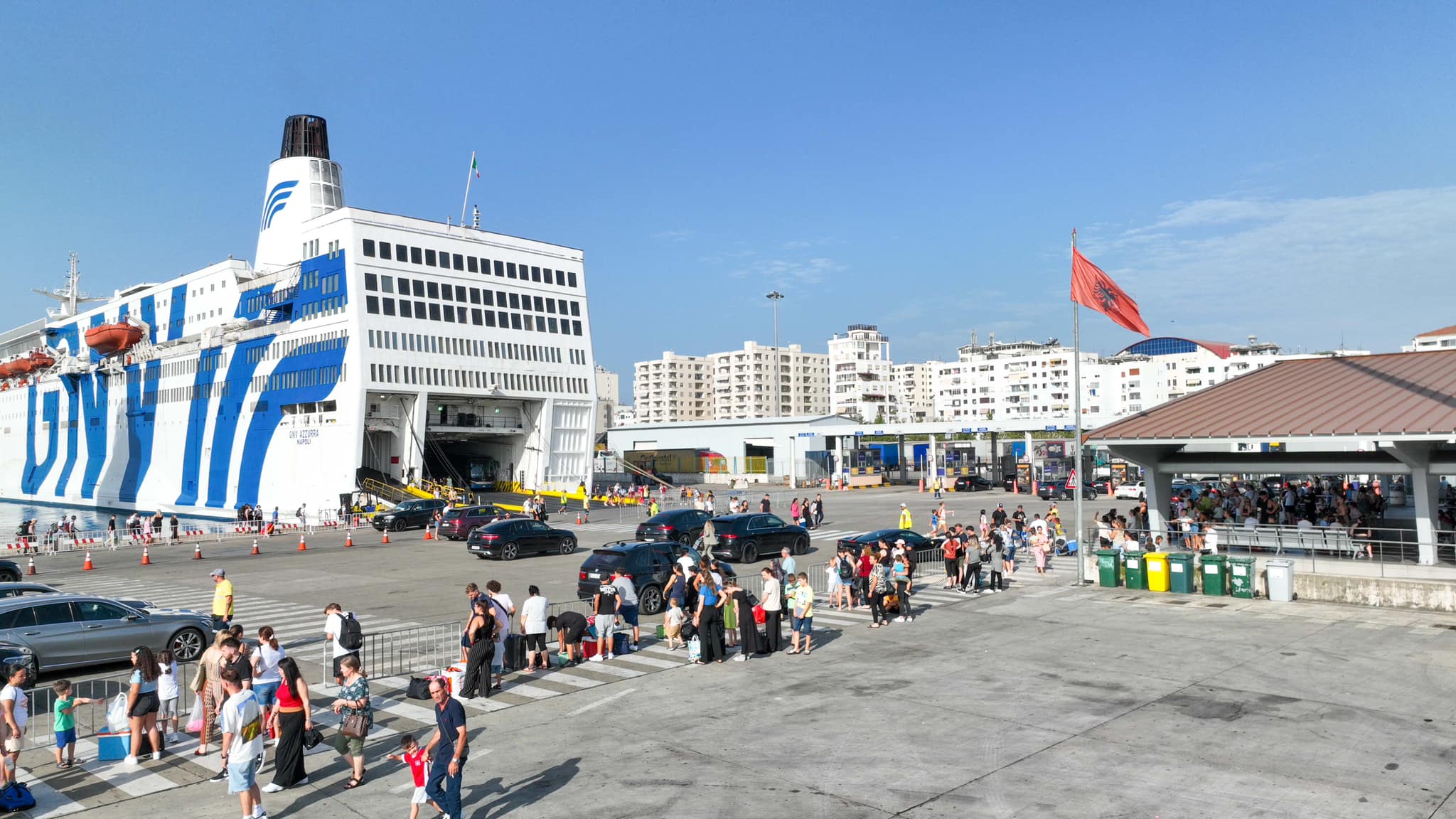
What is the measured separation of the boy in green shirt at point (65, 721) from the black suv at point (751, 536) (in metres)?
19.8

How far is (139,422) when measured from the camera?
8050 cm

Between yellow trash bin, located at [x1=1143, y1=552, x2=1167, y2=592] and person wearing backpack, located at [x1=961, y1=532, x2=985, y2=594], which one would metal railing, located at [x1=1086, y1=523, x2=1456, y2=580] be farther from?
person wearing backpack, located at [x1=961, y1=532, x2=985, y2=594]

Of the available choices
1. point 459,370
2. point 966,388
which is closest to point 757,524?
point 459,370

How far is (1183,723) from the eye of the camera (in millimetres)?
11320

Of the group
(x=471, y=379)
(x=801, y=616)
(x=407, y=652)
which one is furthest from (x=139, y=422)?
(x=801, y=616)

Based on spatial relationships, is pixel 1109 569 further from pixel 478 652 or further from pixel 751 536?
pixel 478 652

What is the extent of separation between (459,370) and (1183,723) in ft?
176

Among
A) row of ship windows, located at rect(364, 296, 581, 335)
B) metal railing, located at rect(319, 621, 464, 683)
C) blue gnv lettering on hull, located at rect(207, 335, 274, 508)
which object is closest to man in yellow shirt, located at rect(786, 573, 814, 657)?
metal railing, located at rect(319, 621, 464, 683)

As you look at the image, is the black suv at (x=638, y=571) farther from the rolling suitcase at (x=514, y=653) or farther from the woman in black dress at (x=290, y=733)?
the woman in black dress at (x=290, y=733)

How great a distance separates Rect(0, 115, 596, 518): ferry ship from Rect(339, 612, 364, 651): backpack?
1748 inches

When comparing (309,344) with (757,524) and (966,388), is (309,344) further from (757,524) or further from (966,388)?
(966,388)

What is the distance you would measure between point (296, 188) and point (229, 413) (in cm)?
1694

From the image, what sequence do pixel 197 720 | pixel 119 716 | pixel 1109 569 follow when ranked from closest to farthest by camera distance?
pixel 119 716 → pixel 197 720 → pixel 1109 569

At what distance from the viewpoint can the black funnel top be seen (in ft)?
233
